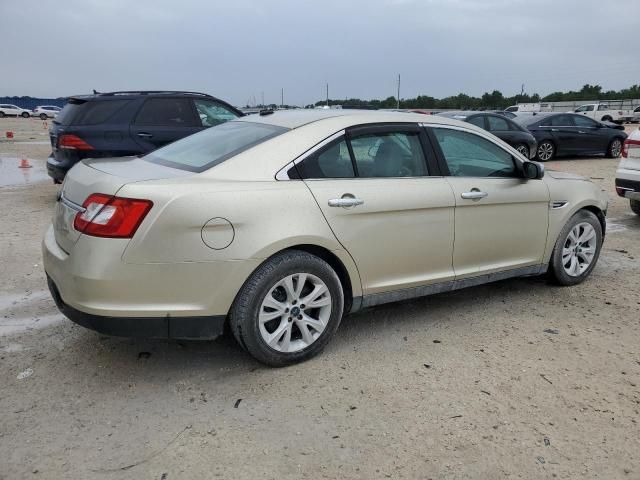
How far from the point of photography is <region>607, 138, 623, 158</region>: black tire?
55.2ft

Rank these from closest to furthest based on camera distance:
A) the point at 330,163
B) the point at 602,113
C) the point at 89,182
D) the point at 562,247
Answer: the point at 89,182, the point at 330,163, the point at 562,247, the point at 602,113

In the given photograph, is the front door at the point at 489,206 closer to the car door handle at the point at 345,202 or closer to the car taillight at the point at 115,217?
the car door handle at the point at 345,202

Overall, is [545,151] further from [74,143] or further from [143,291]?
[143,291]

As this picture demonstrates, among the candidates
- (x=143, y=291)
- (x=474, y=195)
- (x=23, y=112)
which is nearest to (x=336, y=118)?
(x=474, y=195)

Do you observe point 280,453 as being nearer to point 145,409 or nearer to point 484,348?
point 145,409

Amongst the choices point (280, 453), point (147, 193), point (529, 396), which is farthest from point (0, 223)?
point (529, 396)

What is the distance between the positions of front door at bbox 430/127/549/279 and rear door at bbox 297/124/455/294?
0.47 ft

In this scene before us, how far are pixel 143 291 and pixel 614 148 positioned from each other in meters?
17.2

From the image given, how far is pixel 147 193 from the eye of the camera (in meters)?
2.99

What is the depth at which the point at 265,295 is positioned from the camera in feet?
10.7

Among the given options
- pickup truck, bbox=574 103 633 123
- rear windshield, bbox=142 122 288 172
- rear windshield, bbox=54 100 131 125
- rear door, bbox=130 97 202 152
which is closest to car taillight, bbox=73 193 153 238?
rear windshield, bbox=142 122 288 172

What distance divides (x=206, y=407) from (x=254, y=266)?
796 millimetres

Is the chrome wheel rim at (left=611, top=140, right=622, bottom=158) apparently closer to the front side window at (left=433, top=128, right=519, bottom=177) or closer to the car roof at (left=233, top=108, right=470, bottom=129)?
the front side window at (left=433, top=128, right=519, bottom=177)

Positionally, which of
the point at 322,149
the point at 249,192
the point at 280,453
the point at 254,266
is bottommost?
the point at 280,453
